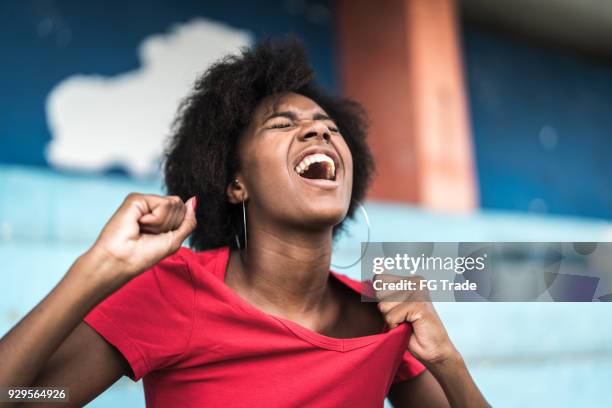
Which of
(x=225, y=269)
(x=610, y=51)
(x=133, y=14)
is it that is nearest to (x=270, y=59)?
(x=225, y=269)

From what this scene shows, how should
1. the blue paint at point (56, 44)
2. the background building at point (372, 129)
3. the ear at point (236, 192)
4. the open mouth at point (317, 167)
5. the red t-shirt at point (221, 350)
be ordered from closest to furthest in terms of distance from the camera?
the red t-shirt at point (221, 350)
the open mouth at point (317, 167)
the ear at point (236, 192)
the background building at point (372, 129)
the blue paint at point (56, 44)

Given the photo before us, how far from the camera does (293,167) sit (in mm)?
1303

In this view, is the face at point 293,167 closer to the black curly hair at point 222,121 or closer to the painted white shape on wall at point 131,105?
the black curly hair at point 222,121

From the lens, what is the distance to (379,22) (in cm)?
391

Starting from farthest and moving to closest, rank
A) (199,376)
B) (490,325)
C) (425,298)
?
(490,325) → (425,298) → (199,376)

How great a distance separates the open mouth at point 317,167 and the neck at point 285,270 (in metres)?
0.14

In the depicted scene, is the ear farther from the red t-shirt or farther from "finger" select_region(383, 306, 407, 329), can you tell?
"finger" select_region(383, 306, 407, 329)

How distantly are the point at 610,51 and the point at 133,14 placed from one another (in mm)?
4885

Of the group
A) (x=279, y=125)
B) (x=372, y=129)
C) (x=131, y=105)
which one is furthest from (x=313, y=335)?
(x=372, y=129)

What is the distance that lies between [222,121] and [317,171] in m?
0.28

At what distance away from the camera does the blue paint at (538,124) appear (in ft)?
16.8

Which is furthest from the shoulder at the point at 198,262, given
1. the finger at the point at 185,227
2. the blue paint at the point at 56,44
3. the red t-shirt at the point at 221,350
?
the blue paint at the point at 56,44

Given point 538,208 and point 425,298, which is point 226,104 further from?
point 538,208

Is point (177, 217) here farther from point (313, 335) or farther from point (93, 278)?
point (313, 335)
